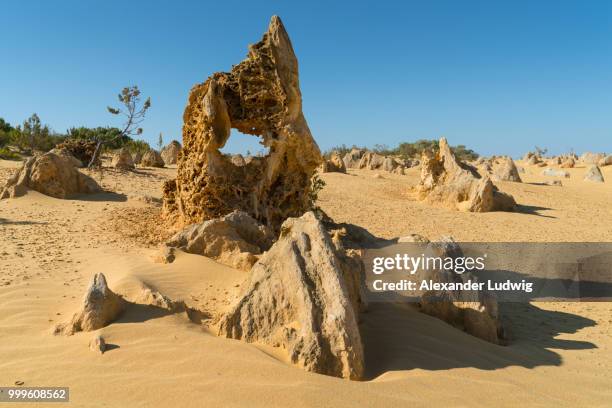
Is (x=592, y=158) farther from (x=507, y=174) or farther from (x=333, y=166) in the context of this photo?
(x=333, y=166)

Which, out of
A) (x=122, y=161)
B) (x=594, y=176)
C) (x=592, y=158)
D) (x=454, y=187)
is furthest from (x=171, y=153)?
(x=592, y=158)

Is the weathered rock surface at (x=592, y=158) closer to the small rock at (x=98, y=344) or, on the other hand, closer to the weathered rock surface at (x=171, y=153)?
the weathered rock surface at (x=171, y=153)

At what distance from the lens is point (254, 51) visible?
8.16 meters

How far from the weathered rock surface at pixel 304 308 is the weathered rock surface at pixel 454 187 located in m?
11.1

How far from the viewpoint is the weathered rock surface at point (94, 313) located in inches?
162

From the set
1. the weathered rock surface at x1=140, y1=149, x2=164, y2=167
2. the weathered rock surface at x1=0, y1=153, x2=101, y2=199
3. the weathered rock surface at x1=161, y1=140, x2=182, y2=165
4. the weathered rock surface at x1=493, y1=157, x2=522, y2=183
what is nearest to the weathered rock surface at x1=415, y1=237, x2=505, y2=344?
the weathered rock surface at x1=0, y1=153, x2=101, y2=199

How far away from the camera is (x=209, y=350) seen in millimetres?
3695

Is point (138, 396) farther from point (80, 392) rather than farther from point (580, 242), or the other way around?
point (580, 242)

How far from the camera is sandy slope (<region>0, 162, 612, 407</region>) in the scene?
322 centimetres

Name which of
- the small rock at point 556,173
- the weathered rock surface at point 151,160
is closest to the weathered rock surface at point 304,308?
the weathered rock surface at point 151,160

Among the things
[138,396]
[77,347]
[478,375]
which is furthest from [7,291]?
[478,375]

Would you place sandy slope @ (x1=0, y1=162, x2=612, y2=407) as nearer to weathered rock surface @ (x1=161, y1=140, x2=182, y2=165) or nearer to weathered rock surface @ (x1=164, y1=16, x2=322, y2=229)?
weathered rock surface @ (x1=164, y1=16, x2=322, y2=229)

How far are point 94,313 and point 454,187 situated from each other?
12.9 metres

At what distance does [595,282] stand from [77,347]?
8.67 metres
